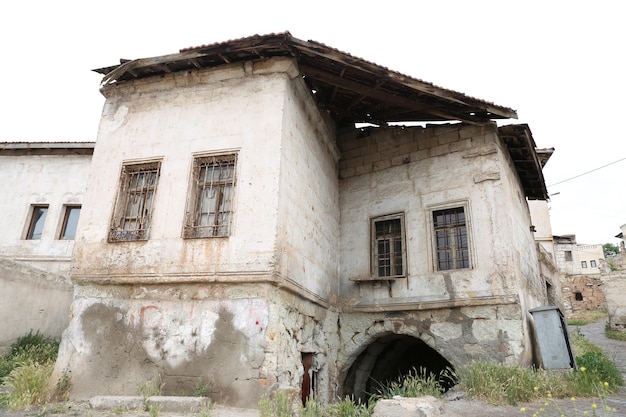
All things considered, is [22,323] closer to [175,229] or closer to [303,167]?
[175,229]

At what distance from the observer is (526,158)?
34.7 ft

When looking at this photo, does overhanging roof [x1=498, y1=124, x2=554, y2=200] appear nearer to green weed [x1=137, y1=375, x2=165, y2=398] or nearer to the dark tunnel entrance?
the dark tunnel entrance

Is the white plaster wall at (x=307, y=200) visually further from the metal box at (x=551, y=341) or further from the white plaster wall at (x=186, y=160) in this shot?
the metal box at (x=551, y=341)

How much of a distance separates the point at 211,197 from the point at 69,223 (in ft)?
31.1

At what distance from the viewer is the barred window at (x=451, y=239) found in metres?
8.98

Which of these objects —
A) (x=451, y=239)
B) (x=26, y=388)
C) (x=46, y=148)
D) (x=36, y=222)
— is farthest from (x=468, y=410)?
(x=46, y=148)

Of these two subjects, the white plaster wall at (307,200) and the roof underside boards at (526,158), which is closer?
the white plaster wall at (307,200)

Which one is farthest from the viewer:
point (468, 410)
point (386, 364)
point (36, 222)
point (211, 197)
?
point (36, 222)

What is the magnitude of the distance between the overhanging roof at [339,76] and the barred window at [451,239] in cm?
209

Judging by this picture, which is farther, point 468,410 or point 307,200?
point 307,200

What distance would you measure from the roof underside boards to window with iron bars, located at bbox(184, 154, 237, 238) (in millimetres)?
6060

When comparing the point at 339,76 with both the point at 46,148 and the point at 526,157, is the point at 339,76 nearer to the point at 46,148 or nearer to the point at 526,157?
the point at 526,157

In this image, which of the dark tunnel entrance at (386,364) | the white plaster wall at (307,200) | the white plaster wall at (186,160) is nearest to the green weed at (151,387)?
the white plaster wall at (186,160)

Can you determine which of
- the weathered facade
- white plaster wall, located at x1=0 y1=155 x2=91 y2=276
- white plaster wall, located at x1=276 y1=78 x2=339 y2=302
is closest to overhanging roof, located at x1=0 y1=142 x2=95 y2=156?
the weathered facade
